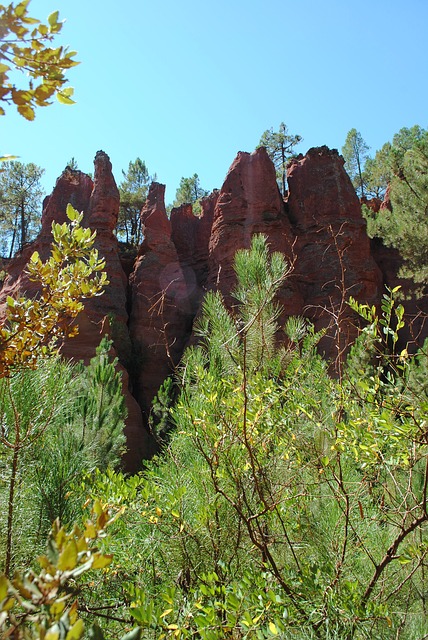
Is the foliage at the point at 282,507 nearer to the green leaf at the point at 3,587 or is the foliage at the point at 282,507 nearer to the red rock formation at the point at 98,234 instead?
the green leaf at the point at 3,587

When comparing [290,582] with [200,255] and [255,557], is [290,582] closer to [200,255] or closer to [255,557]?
[255,557]

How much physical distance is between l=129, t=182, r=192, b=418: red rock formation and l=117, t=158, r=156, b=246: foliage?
311 inches

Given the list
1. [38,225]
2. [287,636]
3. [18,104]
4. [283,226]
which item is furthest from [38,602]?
[38,225]

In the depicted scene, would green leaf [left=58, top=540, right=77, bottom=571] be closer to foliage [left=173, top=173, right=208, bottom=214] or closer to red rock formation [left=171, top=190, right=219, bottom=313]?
red rock formation [left=171, top=190, right=219, bottom=313]

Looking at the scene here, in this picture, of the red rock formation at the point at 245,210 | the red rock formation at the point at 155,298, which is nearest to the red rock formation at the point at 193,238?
the red rock formation at the point at 155,298

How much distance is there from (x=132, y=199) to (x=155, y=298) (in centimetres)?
1252

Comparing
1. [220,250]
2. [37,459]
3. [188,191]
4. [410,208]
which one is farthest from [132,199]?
[37,459]

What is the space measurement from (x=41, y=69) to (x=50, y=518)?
7.57 ft

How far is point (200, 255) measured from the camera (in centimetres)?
2614

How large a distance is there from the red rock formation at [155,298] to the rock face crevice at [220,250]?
5 centimetres

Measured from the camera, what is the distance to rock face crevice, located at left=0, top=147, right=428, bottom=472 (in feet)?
67.4

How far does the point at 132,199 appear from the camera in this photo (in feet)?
107

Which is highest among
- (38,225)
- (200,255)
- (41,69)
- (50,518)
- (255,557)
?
(38,225)

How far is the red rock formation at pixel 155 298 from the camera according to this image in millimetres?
21328
